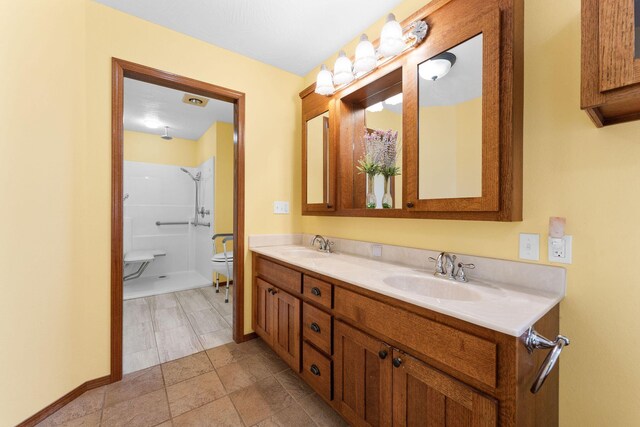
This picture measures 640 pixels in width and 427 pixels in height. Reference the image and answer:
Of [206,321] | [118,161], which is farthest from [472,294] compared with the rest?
[206,321]

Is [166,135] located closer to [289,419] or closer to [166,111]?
[166,111]

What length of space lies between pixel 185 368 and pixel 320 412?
1.04 metres

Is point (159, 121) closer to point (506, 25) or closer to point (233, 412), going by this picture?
point (233, 412)

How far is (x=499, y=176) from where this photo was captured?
3.59 ft

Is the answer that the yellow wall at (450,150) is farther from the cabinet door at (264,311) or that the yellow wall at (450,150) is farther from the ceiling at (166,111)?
the ceiling at (166,111)

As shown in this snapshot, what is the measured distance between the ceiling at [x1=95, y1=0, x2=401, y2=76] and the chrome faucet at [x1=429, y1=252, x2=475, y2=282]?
1.53 meters

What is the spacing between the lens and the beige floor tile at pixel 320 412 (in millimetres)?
1419

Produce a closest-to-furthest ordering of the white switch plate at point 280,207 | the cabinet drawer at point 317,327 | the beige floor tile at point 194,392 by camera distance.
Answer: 1. the cabinet drawer at point 317,327
2. the beige floor tile at point 194,392
3. the white switch plate at point 280,207

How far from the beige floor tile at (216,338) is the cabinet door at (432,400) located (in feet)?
5.49

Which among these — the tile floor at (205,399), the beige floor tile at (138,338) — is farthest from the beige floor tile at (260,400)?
the beige floor tile at (138,338)

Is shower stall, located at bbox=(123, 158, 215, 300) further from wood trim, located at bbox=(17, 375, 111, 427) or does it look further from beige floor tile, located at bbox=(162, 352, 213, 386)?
wood trim, located at bbox=(17, 375, 111, 427)

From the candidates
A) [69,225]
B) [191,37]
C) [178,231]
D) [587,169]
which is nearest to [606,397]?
[587,169]

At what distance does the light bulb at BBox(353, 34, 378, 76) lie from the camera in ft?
5.21

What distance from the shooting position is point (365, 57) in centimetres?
159
